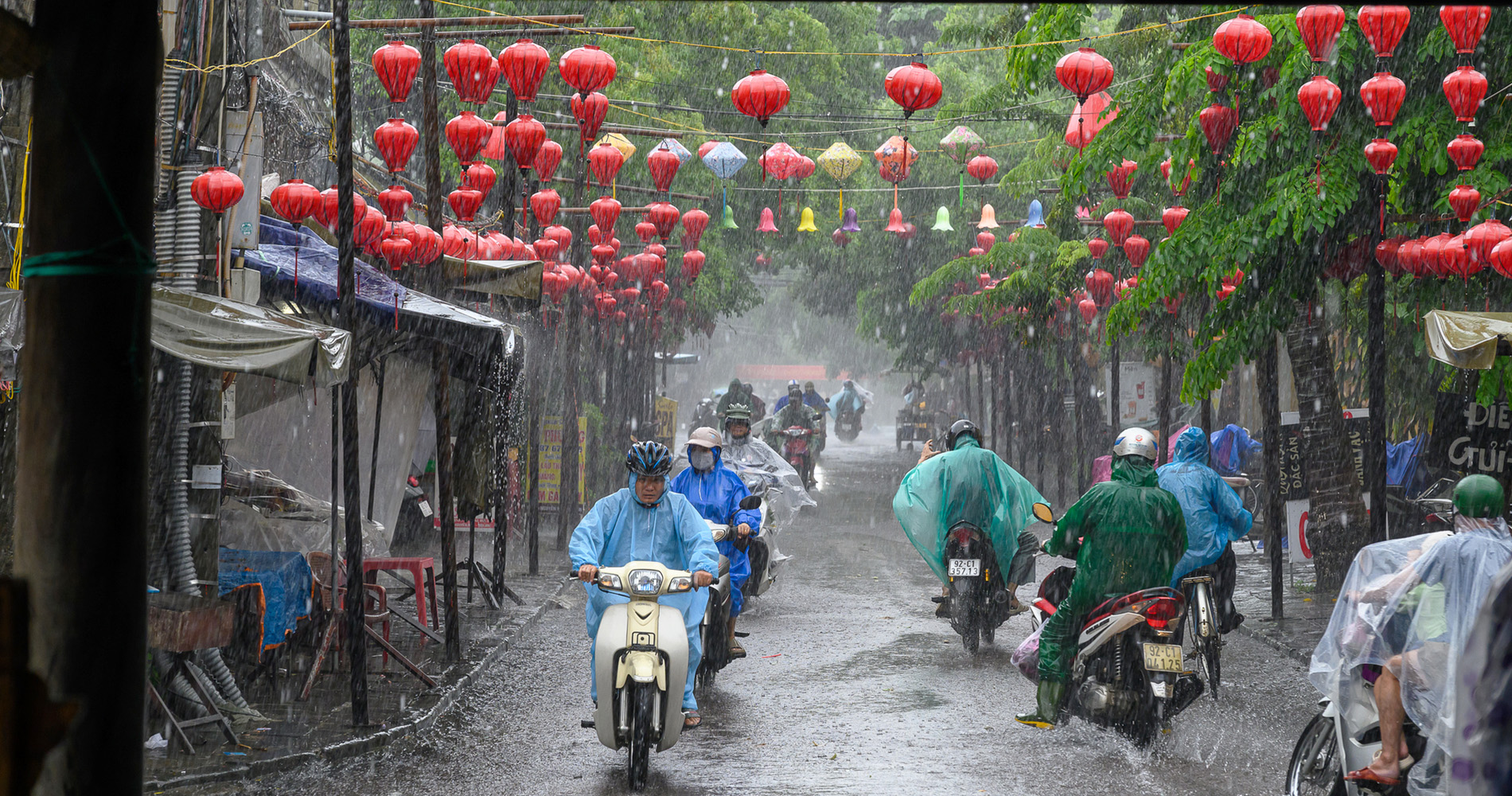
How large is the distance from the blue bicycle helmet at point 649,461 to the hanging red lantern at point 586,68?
435cm

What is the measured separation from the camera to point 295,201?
1024cm

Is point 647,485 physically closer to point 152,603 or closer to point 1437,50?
point 152,603

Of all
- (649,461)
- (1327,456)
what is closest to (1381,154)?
(1327,456)

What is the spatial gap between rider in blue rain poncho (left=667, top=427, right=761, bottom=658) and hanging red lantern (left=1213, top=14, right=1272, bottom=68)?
4369 millimetres

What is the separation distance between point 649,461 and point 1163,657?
9.34ft

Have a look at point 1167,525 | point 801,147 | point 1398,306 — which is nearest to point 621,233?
point 801,147

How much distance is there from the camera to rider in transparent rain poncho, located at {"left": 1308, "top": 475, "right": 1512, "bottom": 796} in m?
5.05

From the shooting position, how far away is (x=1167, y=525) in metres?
7.40

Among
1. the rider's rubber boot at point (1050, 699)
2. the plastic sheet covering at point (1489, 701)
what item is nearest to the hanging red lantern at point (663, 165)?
the rider's rubber boot at point (1050, 699)

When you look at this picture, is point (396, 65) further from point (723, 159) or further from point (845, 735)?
point (723, 159)

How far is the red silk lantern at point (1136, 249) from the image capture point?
15.0 m

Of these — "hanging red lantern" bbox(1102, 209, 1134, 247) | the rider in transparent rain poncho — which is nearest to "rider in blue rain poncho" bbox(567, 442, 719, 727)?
the rider in transparent rain poncho

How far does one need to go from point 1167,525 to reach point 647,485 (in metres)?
2.83

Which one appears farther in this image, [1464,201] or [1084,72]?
[1084,72]
